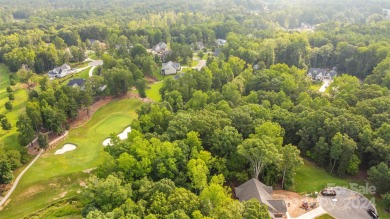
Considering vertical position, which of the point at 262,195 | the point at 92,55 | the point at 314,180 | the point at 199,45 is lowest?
the point at 199,45

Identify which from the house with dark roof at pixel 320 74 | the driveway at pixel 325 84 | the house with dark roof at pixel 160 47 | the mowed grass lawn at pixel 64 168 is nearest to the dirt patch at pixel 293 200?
the mowed grass lawn at pixel 64 168

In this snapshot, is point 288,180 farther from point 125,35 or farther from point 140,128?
point 125,35

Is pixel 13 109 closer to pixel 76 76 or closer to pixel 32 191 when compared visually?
pixel 76 76

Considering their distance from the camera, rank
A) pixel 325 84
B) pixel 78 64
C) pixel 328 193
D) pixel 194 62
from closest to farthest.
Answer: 1. pixel 328 193
2. pixel 325 84
3. pixel 78 64
4. pixel 194 62

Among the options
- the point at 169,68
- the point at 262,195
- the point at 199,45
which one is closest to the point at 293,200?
the point at 262,195

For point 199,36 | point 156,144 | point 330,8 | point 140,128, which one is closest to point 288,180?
point 156,144
